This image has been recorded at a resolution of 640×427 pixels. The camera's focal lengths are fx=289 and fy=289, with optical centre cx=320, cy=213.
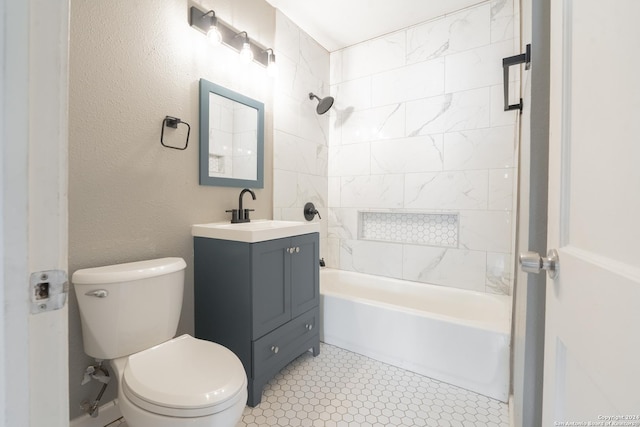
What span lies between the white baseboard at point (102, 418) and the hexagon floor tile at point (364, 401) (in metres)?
0.07

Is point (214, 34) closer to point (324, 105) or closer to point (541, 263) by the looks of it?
point (324, 105)

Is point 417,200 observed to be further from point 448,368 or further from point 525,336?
point 525,336

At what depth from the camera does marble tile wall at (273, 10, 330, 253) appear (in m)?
2.37

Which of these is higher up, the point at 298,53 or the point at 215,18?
the point at 298,53

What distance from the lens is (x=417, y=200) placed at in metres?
2.50

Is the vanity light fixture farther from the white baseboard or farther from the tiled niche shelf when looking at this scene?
the white baseboard

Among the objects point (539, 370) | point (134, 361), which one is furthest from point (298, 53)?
point (539, 370)

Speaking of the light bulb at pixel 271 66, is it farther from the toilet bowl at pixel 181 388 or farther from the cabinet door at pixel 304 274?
the toilet bowl at pixel 181 388

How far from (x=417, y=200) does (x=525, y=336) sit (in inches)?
69.0

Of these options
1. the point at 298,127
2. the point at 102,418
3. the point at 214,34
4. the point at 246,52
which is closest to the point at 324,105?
the point at 298,127

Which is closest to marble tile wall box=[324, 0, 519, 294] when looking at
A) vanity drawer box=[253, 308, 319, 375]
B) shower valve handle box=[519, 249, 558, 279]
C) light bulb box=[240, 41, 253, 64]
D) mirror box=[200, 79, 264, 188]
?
mirror box=[200, 79, 264, 188]

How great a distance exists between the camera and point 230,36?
191 cm

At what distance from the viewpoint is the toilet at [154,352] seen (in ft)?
3.22

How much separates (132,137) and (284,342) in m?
1.41
